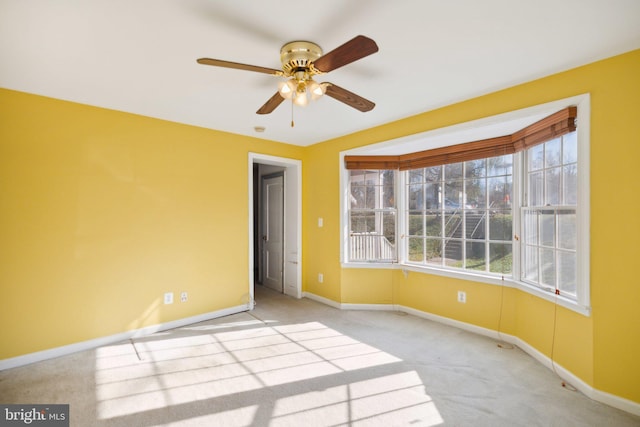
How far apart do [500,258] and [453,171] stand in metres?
1.12

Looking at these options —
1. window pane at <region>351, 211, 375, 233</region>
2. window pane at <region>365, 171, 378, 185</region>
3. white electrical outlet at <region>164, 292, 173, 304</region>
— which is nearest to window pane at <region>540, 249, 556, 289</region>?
window pane at <region>351, 211, 375, 233</region>

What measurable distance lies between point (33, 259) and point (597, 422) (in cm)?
455

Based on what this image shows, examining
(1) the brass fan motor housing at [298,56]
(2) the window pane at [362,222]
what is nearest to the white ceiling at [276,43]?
(1) the brass fan motor housing at [298,56]

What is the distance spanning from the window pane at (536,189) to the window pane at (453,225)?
0.77 metres

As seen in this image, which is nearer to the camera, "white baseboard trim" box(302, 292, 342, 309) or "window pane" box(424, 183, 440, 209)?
"window pane" box(424, 183, 440, 209)

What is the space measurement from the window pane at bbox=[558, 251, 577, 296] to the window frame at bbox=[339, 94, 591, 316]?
92 mm

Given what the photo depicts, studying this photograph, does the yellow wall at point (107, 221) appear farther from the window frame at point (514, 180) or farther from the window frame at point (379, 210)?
the window frame at point (514, 180)

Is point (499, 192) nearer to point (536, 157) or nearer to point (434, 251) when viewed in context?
point (536, 157)

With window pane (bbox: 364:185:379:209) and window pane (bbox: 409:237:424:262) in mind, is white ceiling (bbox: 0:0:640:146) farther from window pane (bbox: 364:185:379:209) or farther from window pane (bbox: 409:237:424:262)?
window pane (bbox: 409:237:424:262)

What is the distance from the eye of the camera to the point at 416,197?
4.00 metres

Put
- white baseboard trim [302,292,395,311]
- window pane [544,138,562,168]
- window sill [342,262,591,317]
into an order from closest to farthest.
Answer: window sill [342,262,591,317], window pane [544,138,562,168], white baseboard trim [302,292,395,311]

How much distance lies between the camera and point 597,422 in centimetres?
195

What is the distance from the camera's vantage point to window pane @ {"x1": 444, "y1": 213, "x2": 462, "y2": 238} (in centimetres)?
360

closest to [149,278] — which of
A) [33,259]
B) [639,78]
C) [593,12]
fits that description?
[33,259]
